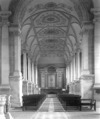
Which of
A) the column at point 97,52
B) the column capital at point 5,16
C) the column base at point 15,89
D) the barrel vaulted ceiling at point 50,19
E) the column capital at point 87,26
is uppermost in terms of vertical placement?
the barrel vaulted ceiling at point 50,19

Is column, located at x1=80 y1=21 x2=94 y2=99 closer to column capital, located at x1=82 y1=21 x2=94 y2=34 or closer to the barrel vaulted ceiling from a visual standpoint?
column capital, located at x1=82 y1=21 x2=94 y2=34

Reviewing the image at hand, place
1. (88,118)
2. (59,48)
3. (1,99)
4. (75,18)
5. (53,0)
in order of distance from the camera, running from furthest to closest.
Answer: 1. (59,48)
2. (75,18)
3. (53,0)
4. (88,118)
5. (1,99)

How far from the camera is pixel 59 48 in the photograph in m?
48.2

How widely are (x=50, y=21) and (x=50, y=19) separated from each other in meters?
0.71

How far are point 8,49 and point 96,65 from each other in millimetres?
6212

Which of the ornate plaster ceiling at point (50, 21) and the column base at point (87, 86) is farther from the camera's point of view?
the ornate plaster ceiling at point (50, 21)

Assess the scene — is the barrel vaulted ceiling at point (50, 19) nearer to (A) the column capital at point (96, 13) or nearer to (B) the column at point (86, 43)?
(B) the column at point (86, 43)

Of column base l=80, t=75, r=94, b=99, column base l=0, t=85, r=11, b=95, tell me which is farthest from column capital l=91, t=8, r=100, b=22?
column base l=0, t=85, r=11, b=95

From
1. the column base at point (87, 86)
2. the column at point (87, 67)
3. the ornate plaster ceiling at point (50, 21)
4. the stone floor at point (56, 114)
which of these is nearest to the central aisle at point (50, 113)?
the stone floor at point (56, 114)

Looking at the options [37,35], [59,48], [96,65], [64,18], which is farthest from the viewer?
[59,48]

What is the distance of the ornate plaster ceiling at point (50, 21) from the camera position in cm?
2515

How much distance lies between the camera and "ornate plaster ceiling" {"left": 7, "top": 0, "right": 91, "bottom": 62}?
25155mm

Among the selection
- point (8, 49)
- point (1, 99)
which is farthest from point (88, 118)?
point (8, 49)

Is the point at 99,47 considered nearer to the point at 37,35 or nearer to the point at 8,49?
the point at 8,49
